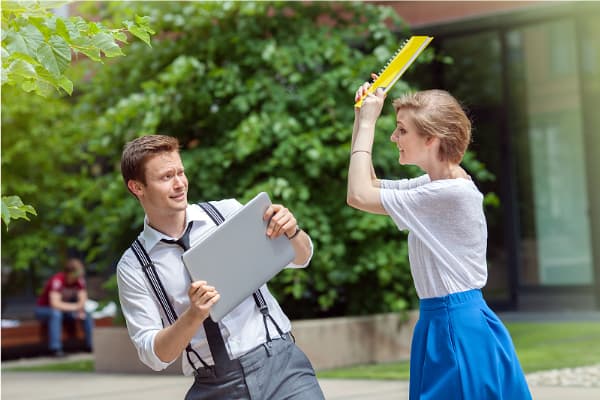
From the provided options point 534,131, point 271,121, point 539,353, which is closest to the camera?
point 271,121

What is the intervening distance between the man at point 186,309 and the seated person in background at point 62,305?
447 inches

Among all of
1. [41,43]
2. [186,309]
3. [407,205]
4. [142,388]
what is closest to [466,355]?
[407,205]

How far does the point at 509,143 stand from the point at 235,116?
6.91m

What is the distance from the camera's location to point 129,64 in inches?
456

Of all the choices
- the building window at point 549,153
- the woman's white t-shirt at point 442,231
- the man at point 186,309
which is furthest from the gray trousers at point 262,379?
the building window at point 549,153

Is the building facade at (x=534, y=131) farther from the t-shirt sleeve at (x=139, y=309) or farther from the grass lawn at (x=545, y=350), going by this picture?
the t-shirt sleeve at (x=139, y=309)

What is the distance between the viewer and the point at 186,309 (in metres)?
3.42

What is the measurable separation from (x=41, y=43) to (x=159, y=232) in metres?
0.80

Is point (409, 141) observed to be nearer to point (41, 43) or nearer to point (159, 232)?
point (159, 232)

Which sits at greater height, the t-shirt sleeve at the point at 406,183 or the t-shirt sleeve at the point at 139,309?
the t-shirt sleeve at the point at 406,183

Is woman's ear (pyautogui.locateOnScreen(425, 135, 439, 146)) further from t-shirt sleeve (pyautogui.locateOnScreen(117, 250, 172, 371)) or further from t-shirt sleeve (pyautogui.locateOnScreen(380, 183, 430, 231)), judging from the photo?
t-shirt sleeve (pyautogui.locateOnScreen(117, 250, 172, 371))

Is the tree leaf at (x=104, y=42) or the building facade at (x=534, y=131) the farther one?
the building facade at (x=534, y=131)

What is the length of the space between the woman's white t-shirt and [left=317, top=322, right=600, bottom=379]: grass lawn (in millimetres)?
5904

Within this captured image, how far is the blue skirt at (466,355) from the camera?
3.42m
